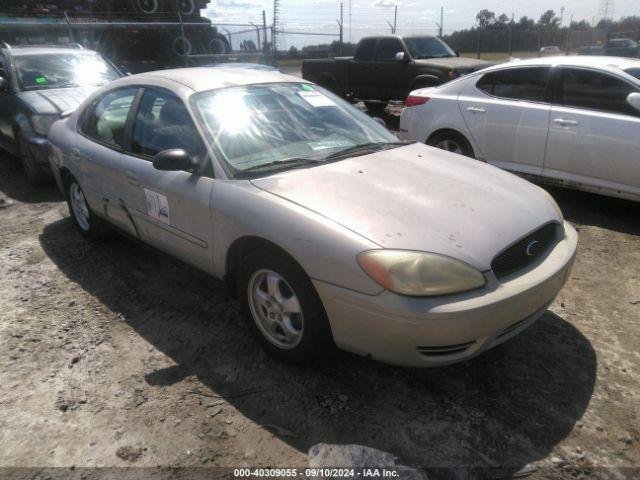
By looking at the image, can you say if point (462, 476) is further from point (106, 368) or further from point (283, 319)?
point (106, 368)

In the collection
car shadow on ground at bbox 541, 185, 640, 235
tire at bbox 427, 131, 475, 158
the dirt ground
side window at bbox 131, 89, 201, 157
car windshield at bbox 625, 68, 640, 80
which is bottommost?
the dirt ground

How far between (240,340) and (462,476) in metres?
1.54

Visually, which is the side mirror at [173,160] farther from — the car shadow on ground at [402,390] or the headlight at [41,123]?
the headlight at [41,123]

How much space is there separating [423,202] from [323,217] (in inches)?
22.3

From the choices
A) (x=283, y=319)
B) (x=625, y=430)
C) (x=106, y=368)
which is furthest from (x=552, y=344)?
(x=106, y=368)

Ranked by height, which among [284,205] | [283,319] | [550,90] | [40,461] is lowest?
[40,461]

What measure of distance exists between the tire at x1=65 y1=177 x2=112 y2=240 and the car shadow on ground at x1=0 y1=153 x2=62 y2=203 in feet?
5.06

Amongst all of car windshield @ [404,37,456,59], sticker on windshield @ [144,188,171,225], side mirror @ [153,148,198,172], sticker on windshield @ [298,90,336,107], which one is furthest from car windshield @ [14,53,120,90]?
car windshield @ [404,37,456,59]

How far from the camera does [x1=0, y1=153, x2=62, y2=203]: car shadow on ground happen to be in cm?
613

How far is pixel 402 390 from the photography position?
265cm

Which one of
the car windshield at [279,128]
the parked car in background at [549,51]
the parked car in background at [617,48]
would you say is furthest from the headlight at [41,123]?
the parked car in background at [549,51]

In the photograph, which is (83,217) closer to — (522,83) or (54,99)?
(54,99)

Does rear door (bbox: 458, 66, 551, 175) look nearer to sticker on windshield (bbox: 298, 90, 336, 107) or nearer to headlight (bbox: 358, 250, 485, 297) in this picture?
sticker on windshield (bbox: 298, 90, 336, 107)

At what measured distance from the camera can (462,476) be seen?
2137 millimetres
